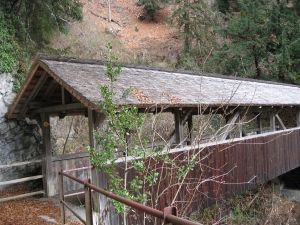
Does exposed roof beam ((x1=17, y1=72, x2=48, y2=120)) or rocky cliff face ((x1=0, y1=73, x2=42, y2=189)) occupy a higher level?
exposed roof beam ((x1=17, y1=72, x2=48, y2=120))

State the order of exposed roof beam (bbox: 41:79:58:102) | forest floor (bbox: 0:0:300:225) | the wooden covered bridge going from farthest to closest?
exposed roof beam (bbox: 41:79:58:102) < forest floor (bbox: 0:0:300:225) < the wooden covered bridge

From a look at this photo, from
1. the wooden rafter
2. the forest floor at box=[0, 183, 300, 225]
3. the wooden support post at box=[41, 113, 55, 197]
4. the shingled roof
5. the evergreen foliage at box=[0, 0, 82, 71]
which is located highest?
the evergreen foliage at box=[0, 0, 82, 71]

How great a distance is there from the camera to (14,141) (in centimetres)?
830

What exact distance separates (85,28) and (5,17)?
11224 millimetres

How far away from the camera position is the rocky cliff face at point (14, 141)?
Answer: 8047mm

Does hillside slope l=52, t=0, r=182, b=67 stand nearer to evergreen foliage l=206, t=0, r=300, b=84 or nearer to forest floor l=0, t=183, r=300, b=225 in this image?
evergreen foliage l=206, t=0, r=300, b=84

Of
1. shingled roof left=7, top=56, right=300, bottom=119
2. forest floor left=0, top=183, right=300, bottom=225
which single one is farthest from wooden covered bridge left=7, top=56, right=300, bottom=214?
forest floor left=0, top=183, right=300, bottom=225

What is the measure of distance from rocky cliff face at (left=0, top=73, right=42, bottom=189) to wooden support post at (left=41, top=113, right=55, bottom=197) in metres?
1.11

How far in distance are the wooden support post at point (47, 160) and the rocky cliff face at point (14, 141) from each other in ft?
3.66

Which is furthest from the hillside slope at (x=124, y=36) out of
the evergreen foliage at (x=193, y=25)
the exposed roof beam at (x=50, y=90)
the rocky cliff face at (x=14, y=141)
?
the exposed roof beam at (x=50, y=90)

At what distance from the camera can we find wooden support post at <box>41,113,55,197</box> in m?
7.67

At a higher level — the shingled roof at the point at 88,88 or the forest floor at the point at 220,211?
the shingled roof at the point at 88,88

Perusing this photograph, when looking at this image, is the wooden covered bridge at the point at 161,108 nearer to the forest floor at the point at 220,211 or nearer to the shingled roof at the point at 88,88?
the shingled roof at the point at 88,88

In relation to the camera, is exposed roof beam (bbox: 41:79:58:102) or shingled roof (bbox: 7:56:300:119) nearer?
shingled roof (bbox: 7:56:300:119)
